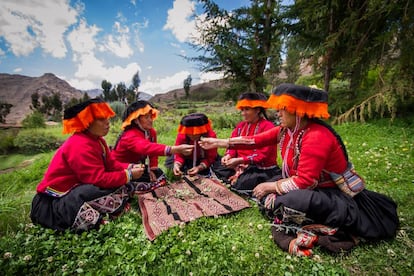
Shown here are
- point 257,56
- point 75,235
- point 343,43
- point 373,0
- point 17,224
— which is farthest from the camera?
point 257,56

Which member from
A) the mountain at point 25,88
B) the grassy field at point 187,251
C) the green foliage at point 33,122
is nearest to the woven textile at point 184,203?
the grassy field at point 187,251

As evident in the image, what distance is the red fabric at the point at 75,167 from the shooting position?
7.27 ft

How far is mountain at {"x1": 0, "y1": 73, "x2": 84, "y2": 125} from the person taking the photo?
187ft

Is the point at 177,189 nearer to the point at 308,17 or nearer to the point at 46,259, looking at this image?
the point at 46,259

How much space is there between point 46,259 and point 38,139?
41.2 feet

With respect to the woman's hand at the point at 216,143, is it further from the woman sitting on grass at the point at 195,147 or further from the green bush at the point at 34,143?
the green bush at the point at 34,143

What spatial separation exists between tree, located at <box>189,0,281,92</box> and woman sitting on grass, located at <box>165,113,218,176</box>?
6061 millimetres

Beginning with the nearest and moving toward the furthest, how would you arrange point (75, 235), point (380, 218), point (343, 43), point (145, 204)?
point (380, 218) < point (75, 235) < point (145, 204) < point (343, 43)

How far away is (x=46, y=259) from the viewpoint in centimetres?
185

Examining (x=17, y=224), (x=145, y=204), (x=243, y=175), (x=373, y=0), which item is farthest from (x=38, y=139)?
(x=373, y=0)

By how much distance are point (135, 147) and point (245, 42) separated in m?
7.77

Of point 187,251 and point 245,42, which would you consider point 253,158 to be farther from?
point 245,42

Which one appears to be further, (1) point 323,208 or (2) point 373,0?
(2) point 373,0

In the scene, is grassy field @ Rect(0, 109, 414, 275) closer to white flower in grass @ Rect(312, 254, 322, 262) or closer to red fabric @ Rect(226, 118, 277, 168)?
white flower in grass @ Rect(312, 254, 322, 262)
